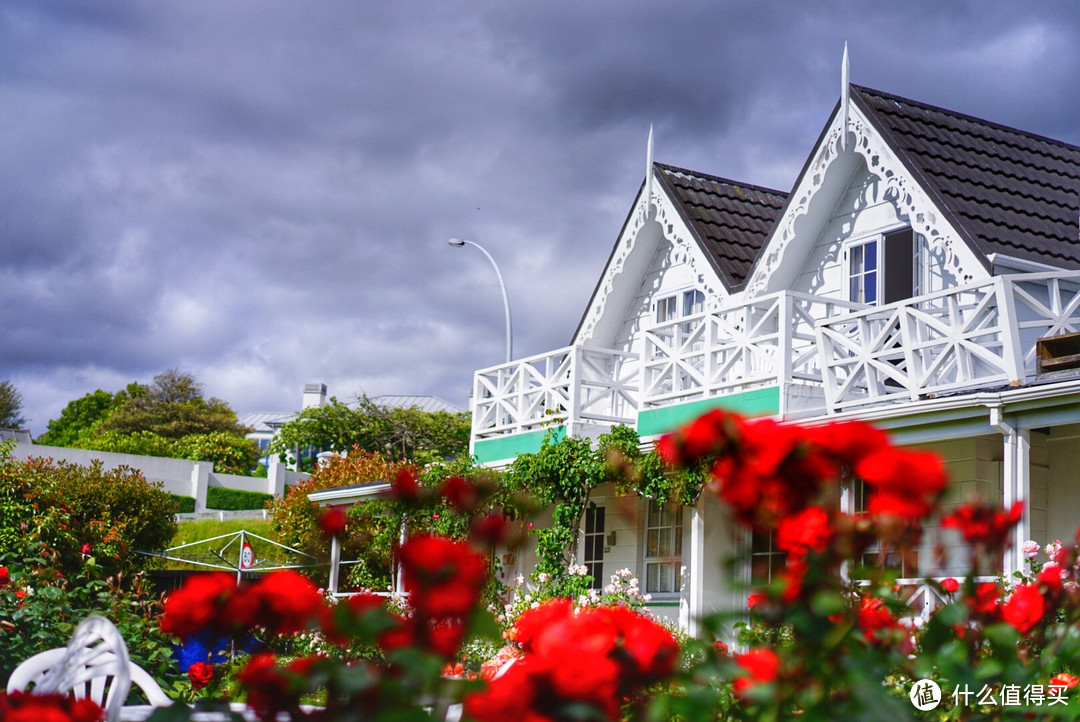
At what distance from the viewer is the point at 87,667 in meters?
3.73

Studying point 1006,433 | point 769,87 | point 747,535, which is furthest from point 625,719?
point 769,87

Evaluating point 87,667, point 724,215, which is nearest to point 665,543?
point 724,215

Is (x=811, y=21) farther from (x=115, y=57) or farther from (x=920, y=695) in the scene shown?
(x=920, y=695)

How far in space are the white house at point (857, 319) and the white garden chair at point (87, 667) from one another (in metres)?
7.56

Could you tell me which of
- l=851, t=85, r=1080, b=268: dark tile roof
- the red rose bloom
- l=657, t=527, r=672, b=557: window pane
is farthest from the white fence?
the red rose bloom

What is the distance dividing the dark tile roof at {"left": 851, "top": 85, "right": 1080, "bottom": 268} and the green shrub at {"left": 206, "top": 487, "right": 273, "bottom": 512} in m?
30.3

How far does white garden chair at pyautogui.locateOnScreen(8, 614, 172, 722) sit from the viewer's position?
2945 millimetres

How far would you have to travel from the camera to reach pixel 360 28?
1082 cm

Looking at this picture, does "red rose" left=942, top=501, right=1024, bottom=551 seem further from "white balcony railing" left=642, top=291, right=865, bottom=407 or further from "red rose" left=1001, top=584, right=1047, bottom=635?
"white balcony railing" left=642, top=291, right=865, bottom=407

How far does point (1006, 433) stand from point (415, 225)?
50.2 ft

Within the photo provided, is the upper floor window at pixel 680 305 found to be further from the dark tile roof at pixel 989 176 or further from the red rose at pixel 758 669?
the red rose at pixel 758 669

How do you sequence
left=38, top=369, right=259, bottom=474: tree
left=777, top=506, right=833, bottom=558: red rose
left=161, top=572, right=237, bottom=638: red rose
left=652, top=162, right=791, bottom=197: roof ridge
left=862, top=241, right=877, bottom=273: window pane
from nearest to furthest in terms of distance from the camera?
left=161, top=572, right=237, bottom=638: red rose
left=777, top=506, right=833, bottom=558: red rose
left=862, top=241, right=877, bottom=273: window pane
left=652, top=162, right=791, bottom=197: roof ridge
left=38, top=369, right=259, bottom=474: tree

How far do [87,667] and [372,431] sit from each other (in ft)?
119

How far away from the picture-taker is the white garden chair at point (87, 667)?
2945 millimetres
